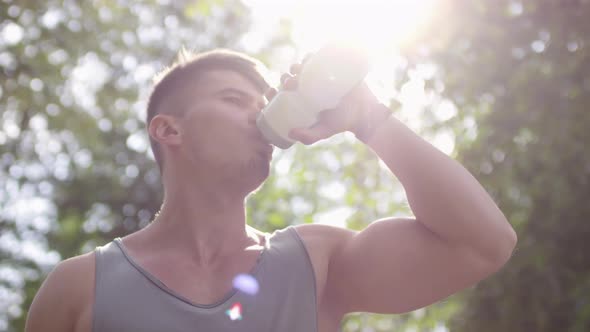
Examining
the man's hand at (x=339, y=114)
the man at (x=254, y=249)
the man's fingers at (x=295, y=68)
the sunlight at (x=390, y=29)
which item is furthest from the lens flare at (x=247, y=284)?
the sunlight at (x=390, y=29)

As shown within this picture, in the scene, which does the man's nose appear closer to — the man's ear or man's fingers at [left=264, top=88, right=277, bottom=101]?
man's fingers at [left=264, top=88, right=277, bottom=101]

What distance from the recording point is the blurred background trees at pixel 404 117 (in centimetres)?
611

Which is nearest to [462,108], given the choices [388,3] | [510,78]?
[510,78]

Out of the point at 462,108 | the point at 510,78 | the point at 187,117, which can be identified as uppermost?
the point at 187,117

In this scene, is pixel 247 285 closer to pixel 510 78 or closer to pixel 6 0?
pixel 510 78

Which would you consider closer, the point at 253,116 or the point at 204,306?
the point at 204,306

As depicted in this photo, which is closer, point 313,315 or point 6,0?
point 313,315

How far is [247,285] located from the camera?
2297 mm

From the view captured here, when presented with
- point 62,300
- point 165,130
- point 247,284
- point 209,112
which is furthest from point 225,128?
point 62,300

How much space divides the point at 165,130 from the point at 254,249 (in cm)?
61

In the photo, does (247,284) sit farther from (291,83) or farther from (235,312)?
(291,83)

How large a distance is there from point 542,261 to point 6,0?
21.3 ft

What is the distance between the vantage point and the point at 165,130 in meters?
2.71

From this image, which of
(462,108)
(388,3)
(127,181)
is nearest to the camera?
(388,3)
